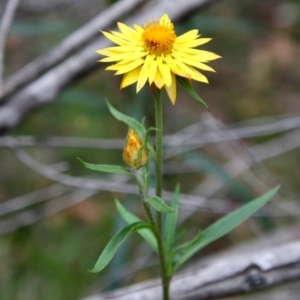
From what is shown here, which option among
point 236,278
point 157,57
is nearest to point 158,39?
point 157,57

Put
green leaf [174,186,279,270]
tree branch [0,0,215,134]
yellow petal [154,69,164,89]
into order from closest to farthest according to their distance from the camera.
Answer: yellow petal [154,69,164,89], green leaf [174,186,279,270], tree branch [0,0,215,134]

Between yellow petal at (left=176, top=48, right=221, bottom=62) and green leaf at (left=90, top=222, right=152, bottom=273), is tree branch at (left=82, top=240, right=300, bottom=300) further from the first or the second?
yellow petal at (left=176, top=48, right=221, bottom=62)

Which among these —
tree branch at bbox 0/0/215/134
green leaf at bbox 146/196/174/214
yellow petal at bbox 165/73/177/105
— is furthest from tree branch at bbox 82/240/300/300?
tree branch at bbox 0/0/215/134

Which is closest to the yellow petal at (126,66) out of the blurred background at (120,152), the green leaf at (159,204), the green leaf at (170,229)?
the green leaf at (159,204)

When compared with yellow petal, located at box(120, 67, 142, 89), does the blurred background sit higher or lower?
higher

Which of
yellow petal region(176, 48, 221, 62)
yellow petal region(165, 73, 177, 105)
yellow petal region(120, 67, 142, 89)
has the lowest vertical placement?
yellow petal region(165, 73, 177, 105)

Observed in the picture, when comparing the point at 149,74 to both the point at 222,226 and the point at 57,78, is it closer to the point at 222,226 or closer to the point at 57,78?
the point at 222,226
